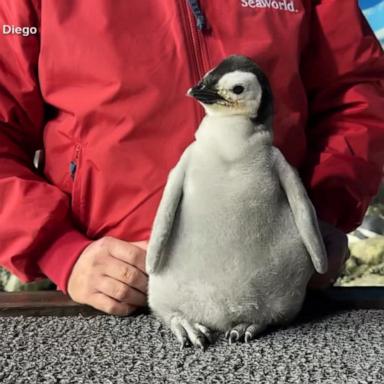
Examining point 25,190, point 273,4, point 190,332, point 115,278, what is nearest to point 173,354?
point 190,332

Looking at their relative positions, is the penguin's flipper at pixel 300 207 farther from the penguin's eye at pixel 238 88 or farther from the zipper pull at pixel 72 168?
the zipper pull at pixel 72 168

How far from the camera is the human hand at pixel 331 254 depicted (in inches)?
29.1

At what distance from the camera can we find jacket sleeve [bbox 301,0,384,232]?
0.85 metres

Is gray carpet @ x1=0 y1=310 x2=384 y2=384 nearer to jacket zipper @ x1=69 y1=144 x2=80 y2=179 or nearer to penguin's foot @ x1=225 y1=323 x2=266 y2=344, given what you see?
penguin's foot @ x1=225 y1=323 x2=266 y2=344

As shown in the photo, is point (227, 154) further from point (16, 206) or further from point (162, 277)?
point (16, 206)

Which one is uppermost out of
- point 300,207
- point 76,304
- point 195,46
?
point 195,46

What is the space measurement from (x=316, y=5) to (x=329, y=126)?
14 centimetres

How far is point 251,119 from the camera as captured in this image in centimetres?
60

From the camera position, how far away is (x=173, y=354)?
1.97ft

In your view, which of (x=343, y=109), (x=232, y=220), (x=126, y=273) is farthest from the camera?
(x=343, y=109)

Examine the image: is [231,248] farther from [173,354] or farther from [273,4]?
[273,4]

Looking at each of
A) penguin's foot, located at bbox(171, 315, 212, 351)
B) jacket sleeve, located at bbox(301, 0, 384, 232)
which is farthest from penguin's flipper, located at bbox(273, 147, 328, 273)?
jacket sleeve, located at bbox(301, 0, 384, 232)

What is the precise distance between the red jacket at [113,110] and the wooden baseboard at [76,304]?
23 millimetres

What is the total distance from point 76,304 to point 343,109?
38 cm
